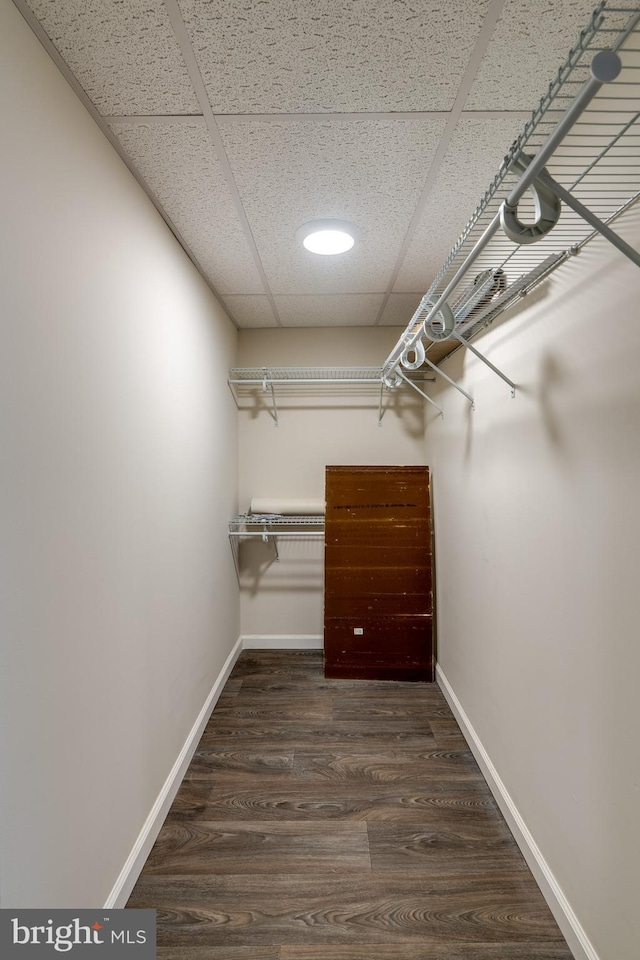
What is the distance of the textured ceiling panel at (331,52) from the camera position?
990 mm

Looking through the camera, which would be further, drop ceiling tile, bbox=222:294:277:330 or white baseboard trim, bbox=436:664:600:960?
drop ceiling tile, bbox=222:294:277:330

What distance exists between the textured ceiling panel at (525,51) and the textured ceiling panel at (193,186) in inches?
30.4

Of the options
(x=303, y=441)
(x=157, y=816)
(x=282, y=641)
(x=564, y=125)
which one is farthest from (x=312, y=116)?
(x=282, y=641)

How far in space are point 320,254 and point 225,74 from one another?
989 millimetres

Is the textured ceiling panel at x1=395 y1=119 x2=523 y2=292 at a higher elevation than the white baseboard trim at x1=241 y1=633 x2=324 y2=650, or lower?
higher

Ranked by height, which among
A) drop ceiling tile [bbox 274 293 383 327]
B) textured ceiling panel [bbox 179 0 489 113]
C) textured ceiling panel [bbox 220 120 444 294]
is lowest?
textured ceiling panel [bbox 179 0 489 113]

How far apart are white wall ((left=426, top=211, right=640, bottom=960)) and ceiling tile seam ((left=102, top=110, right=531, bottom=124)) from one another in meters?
0.47

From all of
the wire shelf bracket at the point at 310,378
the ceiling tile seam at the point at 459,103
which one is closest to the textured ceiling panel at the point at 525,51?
the ceiling tile seam at the point at 459,103

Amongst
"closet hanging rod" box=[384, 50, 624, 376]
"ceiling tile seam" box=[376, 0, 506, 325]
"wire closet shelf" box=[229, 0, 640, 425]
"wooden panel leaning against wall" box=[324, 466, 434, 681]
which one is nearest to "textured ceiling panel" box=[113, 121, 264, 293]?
"ceiling tile seam" box=[376, 0, 506, 325]

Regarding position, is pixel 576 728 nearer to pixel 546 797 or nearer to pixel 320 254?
pixel 546 797

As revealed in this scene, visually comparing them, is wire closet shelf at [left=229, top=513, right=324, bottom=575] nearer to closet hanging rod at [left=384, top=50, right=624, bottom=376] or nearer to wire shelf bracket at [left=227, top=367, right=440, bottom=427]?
wire shelf bracket at [left=227, top=367, right=440, bottom=427]

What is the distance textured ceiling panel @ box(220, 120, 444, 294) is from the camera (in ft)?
4.42

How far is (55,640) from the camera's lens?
1.08 meters

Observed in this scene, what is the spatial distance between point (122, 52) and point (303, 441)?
2420mm
